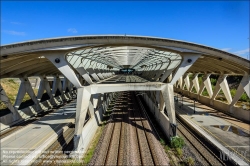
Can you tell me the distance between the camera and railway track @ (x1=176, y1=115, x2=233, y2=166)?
13.3 m

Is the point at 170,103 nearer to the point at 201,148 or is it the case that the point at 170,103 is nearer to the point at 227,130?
the point at 201,148

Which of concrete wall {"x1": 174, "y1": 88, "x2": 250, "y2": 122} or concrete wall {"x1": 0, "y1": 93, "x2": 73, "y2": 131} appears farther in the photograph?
concrete wall {"x1": 174, "y1": 88, "x2": 250, "y2": 122}

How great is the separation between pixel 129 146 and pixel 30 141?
10465mm

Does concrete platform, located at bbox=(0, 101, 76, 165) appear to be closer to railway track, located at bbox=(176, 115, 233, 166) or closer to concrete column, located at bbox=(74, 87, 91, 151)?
concrete column, located at bbox=(74, 87, 91, 151)

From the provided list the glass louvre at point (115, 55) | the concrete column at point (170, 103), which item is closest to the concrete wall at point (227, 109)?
the glass louvre at point (115, 55)

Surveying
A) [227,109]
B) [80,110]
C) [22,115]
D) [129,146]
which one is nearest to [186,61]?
[129,146]

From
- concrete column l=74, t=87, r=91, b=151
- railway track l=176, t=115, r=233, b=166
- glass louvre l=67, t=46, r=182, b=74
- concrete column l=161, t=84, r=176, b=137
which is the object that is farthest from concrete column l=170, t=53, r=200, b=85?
concrete column l=74, t=87, r=91, b=151

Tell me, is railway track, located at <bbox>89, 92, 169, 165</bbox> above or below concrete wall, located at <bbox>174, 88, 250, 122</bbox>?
below

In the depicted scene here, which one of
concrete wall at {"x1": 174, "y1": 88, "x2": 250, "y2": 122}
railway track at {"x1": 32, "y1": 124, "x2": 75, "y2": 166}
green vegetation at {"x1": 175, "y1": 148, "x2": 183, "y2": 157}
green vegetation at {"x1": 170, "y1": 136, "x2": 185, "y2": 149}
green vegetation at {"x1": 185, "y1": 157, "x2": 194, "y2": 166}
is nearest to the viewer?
green vegetation at {"x1": 185, "y1": 157, "x2": 194, "y2": 166}

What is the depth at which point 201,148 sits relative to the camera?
1559 cm

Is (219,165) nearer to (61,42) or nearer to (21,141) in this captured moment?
(61,42)

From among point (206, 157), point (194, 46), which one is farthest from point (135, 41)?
point (206, 157)

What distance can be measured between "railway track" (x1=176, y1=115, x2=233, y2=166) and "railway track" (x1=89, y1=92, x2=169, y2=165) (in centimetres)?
312

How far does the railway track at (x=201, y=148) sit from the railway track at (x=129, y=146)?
3.12 metres
